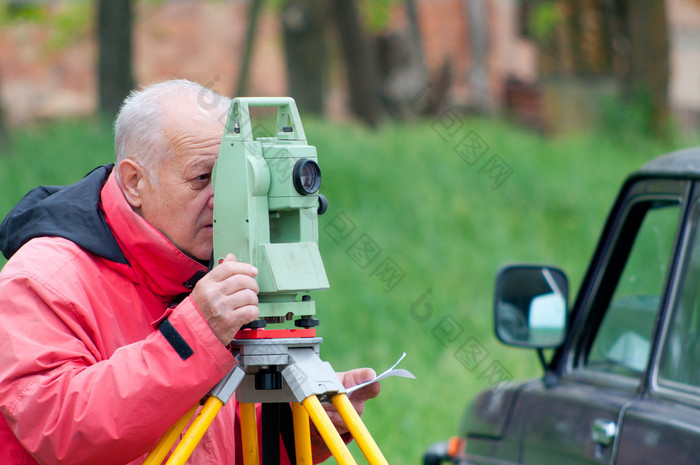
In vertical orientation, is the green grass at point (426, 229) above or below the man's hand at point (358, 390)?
below

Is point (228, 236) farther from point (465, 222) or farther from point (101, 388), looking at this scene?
point (465, 222)

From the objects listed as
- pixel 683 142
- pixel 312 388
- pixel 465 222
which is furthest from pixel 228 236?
pixel 683 142

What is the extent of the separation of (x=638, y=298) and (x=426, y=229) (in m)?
7.49

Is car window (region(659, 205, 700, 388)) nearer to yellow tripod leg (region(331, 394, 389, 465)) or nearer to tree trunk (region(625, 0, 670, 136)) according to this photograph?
yellow tripod leg (region(331, 394, 389, 465))

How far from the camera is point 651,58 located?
47.7 ft

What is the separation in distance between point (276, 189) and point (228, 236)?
0.14m

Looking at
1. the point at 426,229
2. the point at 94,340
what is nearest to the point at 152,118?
the point at 94,340

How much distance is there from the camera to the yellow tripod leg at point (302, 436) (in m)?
2.26

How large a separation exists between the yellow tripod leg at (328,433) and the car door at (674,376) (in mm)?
1148

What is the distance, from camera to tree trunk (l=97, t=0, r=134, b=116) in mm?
11875

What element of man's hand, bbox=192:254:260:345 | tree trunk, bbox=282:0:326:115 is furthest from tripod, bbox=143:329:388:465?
tree trunk, bbox=282:0:326:115

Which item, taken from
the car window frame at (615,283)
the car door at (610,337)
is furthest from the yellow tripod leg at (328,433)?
the car window frame at (615,283)

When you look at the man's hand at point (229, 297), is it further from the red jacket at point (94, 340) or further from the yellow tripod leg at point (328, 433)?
the yellow tripod leg at point (328, 433)

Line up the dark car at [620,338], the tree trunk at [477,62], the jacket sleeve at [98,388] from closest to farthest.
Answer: the jacket sleeve at [98,388] < the dark car at [620,338] < the tree trunk at [477,62]
